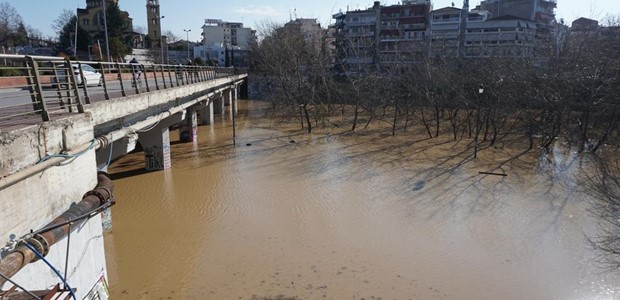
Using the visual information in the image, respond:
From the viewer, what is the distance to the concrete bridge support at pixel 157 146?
17728 millimetres

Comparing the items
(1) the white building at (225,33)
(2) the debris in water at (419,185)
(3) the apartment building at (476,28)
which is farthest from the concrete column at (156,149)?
(1) the white building at (225,33)

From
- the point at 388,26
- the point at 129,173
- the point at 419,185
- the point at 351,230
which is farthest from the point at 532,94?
the point at 388,26

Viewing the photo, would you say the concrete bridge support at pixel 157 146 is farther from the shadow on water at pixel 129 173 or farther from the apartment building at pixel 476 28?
the apartment building at pixel 476 28

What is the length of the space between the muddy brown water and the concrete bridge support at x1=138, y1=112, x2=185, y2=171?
0.54 m

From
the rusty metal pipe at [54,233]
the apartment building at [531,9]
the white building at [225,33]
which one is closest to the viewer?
the rusty metal pipe at [54,233]

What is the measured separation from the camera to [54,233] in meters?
5.51

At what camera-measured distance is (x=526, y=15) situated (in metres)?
68.4

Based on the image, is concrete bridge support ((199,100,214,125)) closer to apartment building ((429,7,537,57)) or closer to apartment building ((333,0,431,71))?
apartment building ((333,0,431,71))

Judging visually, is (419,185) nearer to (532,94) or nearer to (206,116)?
(532,94)

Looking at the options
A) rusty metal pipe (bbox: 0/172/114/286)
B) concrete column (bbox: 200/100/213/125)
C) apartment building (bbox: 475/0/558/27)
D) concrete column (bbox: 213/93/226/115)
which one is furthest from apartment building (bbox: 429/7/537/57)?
rusty metal pipe (bbox: 0/172/114/286)

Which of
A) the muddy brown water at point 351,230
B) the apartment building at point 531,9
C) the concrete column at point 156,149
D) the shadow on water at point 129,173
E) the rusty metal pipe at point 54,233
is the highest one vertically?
the apartment building at point 531,9

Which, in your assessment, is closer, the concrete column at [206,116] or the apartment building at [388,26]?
the concrete column at [206,116]

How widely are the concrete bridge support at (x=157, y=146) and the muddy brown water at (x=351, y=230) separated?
0.54 m

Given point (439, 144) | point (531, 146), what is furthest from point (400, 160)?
point (531, 146)
